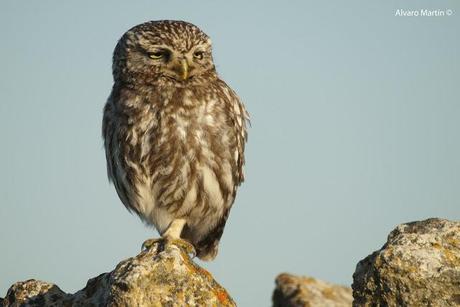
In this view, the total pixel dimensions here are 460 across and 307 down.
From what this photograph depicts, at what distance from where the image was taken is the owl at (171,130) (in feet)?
20.3

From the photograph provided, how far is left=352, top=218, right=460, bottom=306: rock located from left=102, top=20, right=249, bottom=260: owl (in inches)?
91.0

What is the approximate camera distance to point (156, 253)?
13.6 feet

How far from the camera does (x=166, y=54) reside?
6508mm

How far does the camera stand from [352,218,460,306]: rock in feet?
12.7

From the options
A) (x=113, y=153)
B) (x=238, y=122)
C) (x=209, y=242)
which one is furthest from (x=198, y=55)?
(x=209, y=242)

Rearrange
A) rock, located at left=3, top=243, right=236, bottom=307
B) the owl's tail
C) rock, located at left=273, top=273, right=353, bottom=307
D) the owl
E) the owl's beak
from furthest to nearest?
the owl's tail, rock, located at left=273, top=273, right=353, bottom=307, the owl's beak, the owl, rock, located at left=3, top=243, right=236, bottom=307

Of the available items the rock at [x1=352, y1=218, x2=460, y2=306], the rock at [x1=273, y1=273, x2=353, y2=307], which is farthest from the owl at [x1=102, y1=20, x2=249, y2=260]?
the rock at [x1=352, y1=218, x2=460, y2=306]

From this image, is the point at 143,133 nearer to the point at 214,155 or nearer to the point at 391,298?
Result: the point at 214,155

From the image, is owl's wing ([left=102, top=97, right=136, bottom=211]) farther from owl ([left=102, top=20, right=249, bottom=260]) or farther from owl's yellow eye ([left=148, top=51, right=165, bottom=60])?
owl's yellow eye ([left=148, top=51, right=165, bottom=60])

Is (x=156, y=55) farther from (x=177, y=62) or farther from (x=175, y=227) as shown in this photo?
(x=175, y=227)

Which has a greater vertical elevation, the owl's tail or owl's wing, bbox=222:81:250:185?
owl's wing, bbox=222:81:250:185

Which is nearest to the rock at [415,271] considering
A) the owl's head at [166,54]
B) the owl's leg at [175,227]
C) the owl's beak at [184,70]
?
the owl's leg at [175,227]

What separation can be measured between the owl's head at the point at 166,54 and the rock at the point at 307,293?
207cm

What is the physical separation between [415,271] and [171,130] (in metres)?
2.80
